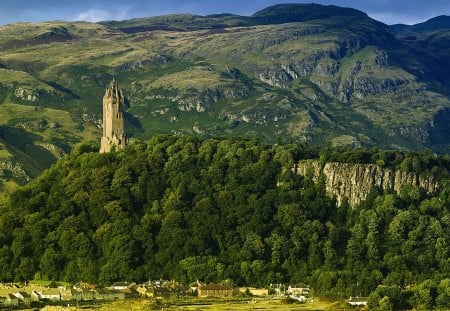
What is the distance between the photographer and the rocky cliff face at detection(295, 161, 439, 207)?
593 ft

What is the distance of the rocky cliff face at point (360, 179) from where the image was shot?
181 m

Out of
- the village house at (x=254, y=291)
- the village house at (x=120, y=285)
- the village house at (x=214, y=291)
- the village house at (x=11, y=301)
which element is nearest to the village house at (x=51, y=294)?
the village house at (x=11, y=301)

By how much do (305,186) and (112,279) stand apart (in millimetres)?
41204

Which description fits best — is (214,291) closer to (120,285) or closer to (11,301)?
(120,285)

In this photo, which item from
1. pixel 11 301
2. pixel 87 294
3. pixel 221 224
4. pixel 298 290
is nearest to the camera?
pixel 11 301

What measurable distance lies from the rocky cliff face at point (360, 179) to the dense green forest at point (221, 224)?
68.1 inches

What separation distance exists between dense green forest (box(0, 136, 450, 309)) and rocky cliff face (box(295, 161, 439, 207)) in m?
1.73

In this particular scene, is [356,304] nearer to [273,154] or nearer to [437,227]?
[437,227]

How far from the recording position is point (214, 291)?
147 m

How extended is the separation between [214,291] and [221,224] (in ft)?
81.0

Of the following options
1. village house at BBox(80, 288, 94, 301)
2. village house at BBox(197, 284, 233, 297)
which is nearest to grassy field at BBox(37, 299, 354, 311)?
village house at BBox(80, 288, 94, 301)

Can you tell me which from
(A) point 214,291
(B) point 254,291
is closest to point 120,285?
(A) point 214,291

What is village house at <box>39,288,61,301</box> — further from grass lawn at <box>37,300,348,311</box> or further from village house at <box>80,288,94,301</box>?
grass lawn at <box>37,300,348,311</box>

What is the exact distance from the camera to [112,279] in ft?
511
